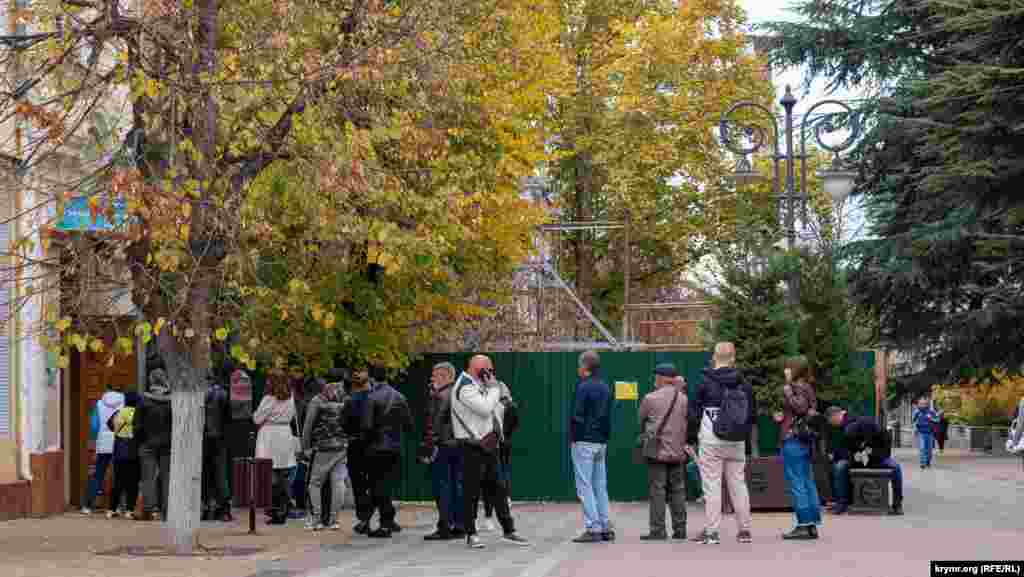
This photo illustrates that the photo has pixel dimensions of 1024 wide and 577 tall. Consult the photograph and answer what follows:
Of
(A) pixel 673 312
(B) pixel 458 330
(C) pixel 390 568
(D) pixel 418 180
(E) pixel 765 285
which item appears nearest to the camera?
(C) pixel 390 568

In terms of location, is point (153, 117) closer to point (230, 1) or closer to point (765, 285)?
point (230, 1)

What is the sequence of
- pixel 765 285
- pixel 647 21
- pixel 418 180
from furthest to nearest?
Result: pixel 647 21 → pixel 765 285 → pixel 418 180

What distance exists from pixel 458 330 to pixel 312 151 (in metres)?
10.4

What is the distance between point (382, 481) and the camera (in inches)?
699

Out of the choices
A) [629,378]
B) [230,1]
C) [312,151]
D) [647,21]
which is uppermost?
[647,21]

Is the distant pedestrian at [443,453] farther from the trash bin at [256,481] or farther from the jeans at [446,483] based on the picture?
the trash bin at [256,481]

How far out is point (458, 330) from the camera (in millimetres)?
25375

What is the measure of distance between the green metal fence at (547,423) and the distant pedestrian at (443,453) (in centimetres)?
693

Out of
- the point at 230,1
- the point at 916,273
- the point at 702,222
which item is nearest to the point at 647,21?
the point at 702,222

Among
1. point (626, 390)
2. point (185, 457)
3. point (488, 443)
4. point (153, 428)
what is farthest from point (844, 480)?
point (185, 457)

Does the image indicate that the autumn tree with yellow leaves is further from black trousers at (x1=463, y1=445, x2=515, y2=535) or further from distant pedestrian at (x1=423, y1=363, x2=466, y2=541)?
black trousers at (x1=463, y1=445, x2=515, y2=535)

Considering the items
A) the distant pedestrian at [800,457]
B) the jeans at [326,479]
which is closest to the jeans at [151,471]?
the jeans at [326,479]

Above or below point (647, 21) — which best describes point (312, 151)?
below

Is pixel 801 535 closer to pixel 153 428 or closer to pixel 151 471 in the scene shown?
pixel 153 428
